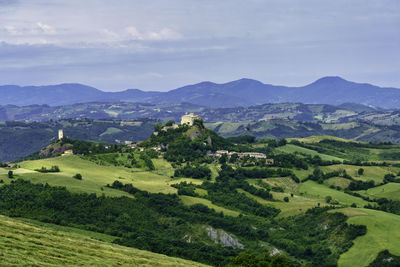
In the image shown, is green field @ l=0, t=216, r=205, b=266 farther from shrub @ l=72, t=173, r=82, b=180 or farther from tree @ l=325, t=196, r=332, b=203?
tree @ l=325, t=196, r=332, b=203

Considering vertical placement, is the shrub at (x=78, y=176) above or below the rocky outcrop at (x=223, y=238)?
above

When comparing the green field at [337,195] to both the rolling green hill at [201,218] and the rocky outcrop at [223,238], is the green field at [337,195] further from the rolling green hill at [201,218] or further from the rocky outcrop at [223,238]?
the rocky outcrop at [223,238]

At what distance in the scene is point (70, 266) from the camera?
5441cm

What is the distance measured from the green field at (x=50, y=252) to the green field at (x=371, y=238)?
65.6 metres

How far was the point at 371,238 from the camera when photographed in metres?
131

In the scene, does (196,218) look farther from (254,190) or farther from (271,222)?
(254,190)

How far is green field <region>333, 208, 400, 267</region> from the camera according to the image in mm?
121650

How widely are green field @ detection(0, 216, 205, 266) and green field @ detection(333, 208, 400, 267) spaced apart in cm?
6562

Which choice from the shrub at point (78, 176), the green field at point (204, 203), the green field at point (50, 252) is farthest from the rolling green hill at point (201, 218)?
the green field at point (50, 252)

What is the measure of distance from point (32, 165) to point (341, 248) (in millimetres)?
131007

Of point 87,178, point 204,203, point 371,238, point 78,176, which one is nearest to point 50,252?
point 371,238

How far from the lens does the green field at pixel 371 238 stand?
4789 inches

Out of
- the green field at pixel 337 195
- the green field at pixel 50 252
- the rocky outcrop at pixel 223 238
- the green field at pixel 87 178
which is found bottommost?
the rocky outcrop at pixel 223 238

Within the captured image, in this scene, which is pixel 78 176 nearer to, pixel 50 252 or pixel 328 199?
pixel 328 199
